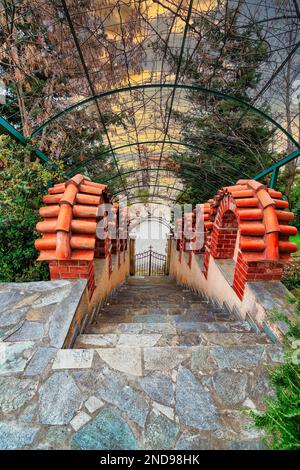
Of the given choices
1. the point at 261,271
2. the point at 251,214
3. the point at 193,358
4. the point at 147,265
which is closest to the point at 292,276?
the point at 261,271

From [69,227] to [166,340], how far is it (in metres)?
1.39

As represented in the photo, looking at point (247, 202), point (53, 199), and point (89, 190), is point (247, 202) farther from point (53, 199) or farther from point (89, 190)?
point (53, 199)

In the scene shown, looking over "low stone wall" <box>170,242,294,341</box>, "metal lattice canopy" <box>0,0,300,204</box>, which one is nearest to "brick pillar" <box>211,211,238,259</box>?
"low stone wall" <box>170,242,294,341</box>

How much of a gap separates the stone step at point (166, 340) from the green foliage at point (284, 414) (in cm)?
53

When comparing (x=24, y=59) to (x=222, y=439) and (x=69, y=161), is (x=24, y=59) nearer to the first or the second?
(x=69, y=161)

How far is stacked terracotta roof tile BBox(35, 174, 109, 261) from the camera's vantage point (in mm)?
2236

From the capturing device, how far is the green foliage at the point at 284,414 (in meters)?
1.02

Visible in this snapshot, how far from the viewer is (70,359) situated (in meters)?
1.53

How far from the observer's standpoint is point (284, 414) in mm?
1069

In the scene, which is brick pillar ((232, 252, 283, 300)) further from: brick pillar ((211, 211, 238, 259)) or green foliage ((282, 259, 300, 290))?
green foliage ((282, 259, 300, 290))

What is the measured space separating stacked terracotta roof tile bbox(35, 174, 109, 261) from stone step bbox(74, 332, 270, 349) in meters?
0.77

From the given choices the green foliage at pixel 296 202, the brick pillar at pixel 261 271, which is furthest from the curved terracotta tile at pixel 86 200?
the green foliage at pixel 296 202

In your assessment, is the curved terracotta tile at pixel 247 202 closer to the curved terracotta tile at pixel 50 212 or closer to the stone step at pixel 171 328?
the stone step at pixel 171 328

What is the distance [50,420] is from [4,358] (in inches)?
23.0
